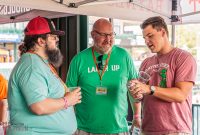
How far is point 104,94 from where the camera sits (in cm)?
306

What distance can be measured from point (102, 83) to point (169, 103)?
0.63 metres

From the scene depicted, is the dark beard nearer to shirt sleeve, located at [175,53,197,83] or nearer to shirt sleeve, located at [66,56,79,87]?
shirt sleeve, located at [66,56,79,87]

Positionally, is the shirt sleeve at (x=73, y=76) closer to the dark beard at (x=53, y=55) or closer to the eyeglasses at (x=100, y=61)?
the eyeglasses at (x=100, y=61)

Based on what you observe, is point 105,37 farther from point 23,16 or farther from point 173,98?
point 23,16

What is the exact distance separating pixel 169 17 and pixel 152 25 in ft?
5.15

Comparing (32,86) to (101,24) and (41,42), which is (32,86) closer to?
(41,42)

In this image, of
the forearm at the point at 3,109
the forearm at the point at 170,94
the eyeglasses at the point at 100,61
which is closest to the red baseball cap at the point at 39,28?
the eyeglasses at the point at 100,61

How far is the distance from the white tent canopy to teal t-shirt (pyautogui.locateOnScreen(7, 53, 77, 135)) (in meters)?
0.64

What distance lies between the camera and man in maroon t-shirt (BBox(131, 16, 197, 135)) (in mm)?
2605

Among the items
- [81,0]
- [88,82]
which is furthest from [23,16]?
[88,82]

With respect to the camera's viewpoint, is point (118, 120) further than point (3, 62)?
No

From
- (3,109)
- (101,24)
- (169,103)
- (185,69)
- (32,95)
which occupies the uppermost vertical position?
(101,24)

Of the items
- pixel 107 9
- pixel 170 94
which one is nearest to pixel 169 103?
pixel 170 94

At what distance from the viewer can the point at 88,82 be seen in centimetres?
311
